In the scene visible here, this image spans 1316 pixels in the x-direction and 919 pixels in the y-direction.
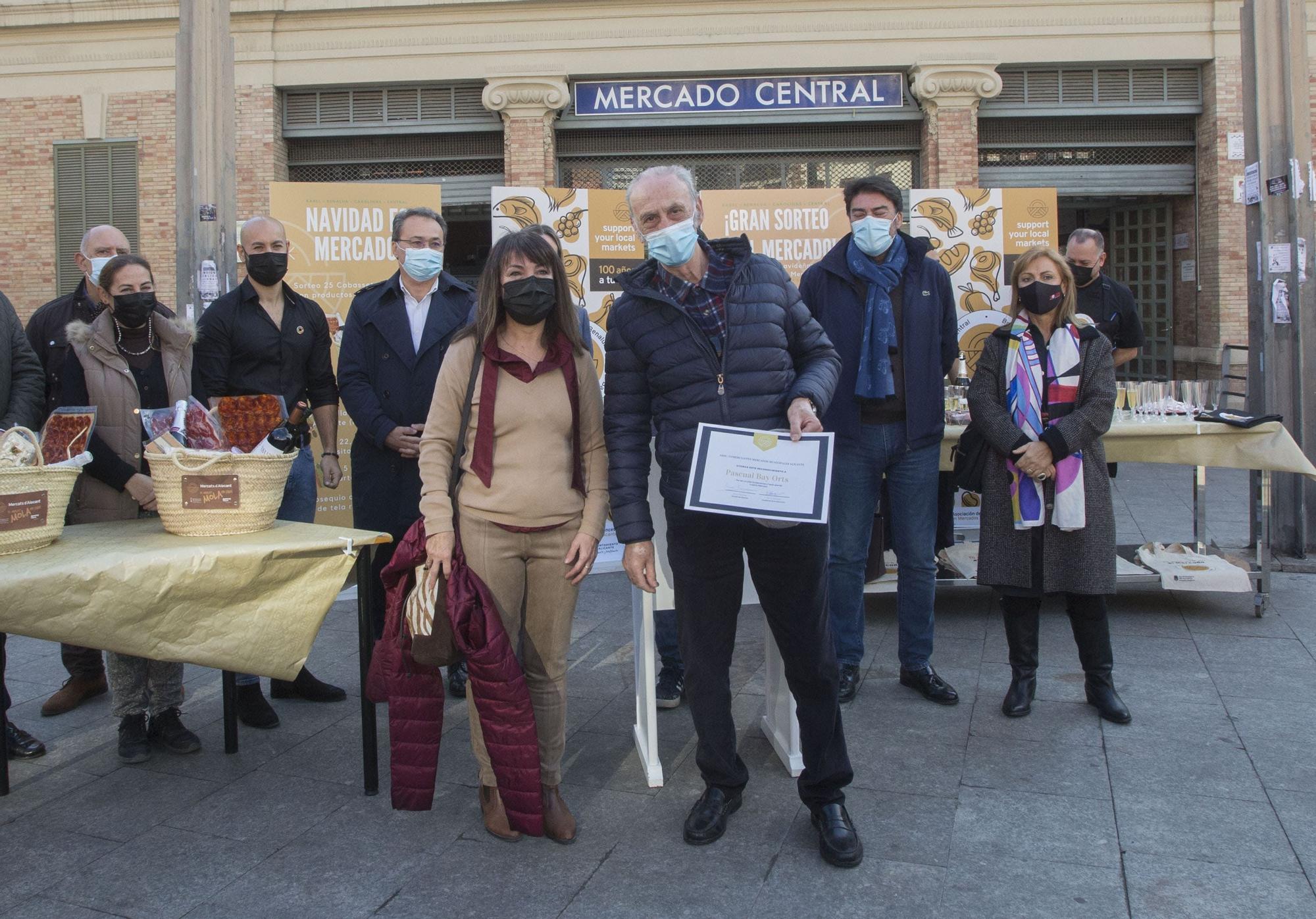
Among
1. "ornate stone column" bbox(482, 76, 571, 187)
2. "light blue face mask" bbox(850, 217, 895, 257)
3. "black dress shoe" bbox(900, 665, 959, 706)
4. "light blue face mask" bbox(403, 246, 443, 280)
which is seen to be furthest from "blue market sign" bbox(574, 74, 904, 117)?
"black dress shoe" bbox(900, 665, 959, 706)

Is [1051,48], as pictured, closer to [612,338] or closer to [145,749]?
[612,338]

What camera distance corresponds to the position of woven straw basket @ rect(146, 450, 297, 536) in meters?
3.47

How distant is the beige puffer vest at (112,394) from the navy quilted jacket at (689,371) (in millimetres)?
1972

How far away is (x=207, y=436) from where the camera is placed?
372 cm

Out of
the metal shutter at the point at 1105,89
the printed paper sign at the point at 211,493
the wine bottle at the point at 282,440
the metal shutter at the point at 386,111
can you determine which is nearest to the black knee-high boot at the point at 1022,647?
the wine bottle at the point at 282,440

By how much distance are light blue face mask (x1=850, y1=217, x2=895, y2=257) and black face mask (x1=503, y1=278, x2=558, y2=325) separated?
1746mm

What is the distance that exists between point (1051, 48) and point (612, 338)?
12134mm

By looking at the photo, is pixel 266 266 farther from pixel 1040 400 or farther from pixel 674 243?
pixel 1040 400

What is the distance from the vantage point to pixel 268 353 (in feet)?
15.3

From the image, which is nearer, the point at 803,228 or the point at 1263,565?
the point at 1263,565

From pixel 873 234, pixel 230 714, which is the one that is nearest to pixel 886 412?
pixel 873 234

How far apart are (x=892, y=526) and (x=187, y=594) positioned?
283 centimetres

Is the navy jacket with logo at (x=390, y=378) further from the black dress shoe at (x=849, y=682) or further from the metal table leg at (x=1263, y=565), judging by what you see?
the metal table leg at (x=1263, y=565)

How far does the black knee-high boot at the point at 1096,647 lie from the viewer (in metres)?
→ 4.29
